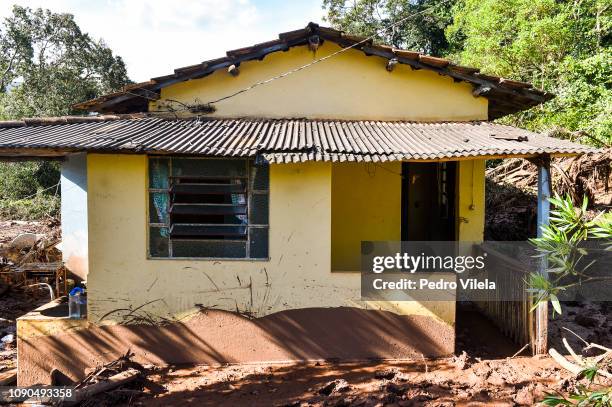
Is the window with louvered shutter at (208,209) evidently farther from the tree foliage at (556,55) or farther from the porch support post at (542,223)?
the tree foliage at (556,55)

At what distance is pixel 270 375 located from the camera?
571 cm

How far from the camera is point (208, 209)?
616cm

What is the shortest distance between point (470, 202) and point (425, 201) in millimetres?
1834

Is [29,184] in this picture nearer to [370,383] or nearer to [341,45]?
[341,45]

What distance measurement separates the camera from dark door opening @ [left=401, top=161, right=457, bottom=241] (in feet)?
28.7

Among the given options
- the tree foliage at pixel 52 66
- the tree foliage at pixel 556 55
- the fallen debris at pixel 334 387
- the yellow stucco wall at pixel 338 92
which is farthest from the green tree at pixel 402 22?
the fallen debris at pixel 334 387

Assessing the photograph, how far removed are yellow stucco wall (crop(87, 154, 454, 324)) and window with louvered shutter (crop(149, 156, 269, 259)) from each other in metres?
0.16

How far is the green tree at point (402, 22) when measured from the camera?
2703 cm

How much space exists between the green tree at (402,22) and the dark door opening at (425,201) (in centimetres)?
2026

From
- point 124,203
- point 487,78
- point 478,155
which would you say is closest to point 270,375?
point 124,203

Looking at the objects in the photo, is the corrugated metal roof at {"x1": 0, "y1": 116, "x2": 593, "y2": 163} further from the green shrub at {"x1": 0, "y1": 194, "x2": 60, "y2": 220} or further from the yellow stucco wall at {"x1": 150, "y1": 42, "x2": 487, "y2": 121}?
the green shrub at {"x1": 0, "y1": 194, "x2": 60, "y2": 220}

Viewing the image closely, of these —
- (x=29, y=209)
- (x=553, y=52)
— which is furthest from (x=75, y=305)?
(x=29, y=209)

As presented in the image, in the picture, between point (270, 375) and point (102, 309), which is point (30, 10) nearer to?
point (102, 309)

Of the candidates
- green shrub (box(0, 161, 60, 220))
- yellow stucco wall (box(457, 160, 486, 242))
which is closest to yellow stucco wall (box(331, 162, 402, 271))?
yellow stucco wall (box(457, 160, 486, 242))
